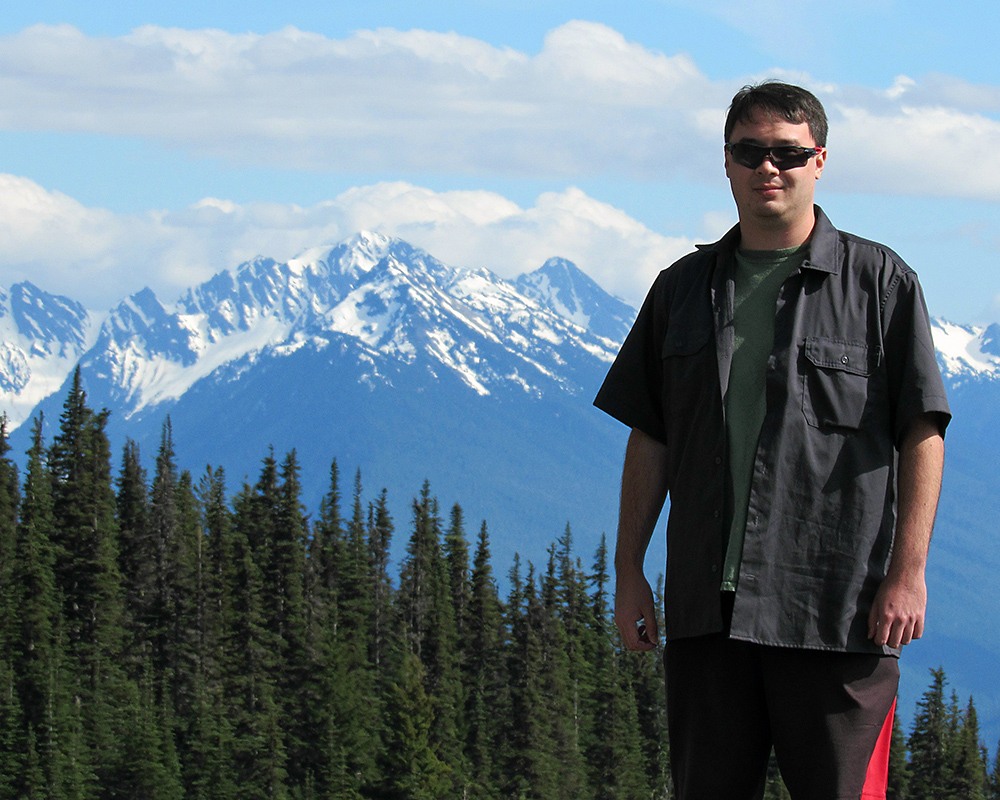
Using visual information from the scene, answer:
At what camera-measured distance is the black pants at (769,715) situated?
593cm

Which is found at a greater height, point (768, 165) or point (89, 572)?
point (89, 572)

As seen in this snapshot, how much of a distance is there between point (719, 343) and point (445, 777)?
7320cm

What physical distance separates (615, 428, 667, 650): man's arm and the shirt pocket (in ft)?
3.21

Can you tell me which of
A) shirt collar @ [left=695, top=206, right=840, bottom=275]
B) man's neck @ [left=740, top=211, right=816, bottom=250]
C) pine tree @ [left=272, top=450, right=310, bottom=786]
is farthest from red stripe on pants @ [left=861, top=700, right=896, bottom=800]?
pine tree @ [left=272, top=450, right=310, bottom=786]

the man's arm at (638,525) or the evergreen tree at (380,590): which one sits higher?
the evergreen tree at (380,590)

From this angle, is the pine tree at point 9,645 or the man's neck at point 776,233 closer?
the man's neck at point 776,233

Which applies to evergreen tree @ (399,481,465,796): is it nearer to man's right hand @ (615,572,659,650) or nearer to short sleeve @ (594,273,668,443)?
man's right hand @ (615,572,659,650)

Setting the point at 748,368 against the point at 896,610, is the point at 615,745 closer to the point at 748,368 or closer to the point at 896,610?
the point at 748,368

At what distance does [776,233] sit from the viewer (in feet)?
21.0

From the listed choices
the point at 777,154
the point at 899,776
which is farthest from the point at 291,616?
the point at 777,154

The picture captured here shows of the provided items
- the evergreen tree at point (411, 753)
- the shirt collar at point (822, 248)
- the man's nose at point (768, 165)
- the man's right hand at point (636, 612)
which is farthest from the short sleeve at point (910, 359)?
the evergreen tree at point (411, 753)

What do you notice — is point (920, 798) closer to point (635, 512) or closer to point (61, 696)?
point (61, 696)

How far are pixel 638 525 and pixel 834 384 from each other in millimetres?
1270

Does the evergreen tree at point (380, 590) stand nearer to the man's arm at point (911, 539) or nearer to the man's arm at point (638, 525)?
the man's arm at point (638, 525)
